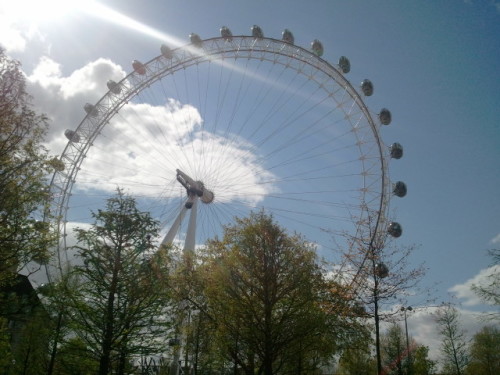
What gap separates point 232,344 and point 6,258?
28.1 ft

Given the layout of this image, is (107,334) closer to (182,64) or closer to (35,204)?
(35,204)

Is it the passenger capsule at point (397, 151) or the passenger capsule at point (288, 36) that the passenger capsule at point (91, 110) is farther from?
the passenger capsule at point (397, 151)

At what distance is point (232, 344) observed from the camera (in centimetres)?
1526

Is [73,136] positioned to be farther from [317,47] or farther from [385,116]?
[385,116]

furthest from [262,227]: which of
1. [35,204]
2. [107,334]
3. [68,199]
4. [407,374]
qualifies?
[68,199]

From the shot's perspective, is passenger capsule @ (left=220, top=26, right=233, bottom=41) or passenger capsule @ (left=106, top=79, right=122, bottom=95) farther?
passenger capsule @ (left=106, top=79, right=122, bottom=95)

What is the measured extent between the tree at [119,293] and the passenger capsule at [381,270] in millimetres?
8406

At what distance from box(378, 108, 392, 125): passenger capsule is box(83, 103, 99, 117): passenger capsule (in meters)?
25.1

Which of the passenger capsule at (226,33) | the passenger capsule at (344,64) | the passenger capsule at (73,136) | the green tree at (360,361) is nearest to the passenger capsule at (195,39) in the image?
the passenger capsule at (226,33)

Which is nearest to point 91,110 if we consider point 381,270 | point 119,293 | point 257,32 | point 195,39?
point 195,39

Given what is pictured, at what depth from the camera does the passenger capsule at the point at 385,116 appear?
2905 cm

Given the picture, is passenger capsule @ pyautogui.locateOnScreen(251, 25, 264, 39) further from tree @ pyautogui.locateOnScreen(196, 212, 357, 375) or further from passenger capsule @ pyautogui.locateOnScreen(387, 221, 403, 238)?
tree @ pyautogui.locateOnScreen(196, 212, 357, 375)

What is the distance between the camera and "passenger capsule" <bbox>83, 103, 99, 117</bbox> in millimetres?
36438

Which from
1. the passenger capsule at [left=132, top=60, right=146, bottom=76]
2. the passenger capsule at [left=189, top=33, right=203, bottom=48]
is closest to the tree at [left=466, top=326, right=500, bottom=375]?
the passenger capsule at [left=189, top=33, right=203, bottom=48]
